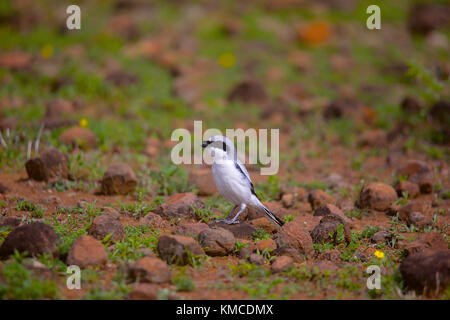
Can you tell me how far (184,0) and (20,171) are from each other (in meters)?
8.83

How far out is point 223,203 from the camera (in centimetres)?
599

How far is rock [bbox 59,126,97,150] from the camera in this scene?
23.6 feet

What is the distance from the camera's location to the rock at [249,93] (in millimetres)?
9797

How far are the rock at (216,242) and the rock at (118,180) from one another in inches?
67.6

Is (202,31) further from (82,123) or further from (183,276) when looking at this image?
(183,276)

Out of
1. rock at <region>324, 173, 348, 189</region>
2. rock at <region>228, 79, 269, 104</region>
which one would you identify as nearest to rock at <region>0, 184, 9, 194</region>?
rock at <region>324, 173, 348, 189</region>

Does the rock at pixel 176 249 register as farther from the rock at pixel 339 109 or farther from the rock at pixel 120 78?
the rock at pixel 120 78

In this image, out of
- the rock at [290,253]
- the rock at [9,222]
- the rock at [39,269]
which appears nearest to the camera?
the rock at [39,269]

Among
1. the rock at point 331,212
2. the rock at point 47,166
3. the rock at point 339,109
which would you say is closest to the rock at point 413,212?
the rock at point 331,212

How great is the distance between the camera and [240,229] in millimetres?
4969

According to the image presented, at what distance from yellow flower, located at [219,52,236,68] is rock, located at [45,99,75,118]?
392 cm

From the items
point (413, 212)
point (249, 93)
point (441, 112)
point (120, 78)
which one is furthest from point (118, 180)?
point (441, 112)

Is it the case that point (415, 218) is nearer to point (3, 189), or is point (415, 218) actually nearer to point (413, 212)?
point (413, 212)

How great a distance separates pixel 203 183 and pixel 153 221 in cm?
Answer: 133
